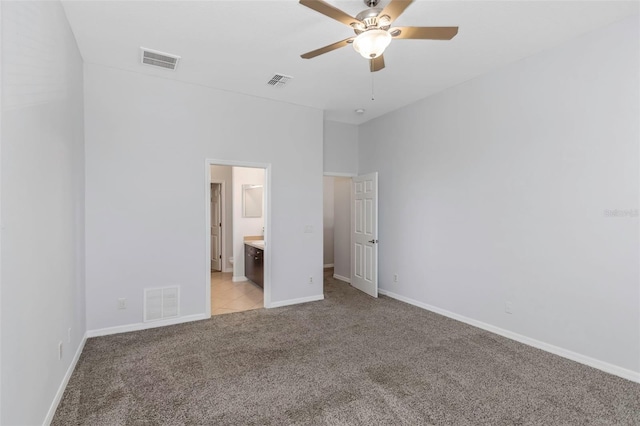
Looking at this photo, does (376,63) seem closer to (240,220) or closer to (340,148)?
(340,148)

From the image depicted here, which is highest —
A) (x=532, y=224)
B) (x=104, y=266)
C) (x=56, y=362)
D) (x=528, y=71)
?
(x=528, y=71)

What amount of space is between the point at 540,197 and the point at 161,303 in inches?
176

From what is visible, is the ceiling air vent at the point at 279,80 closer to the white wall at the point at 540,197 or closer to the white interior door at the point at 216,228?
the white wall at the point at 540,197

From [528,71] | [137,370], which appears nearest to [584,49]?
[528,71]

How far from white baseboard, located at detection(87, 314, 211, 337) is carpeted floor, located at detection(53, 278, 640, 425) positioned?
0.39 feet

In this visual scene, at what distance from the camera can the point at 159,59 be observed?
337 cm

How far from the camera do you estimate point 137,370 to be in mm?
2744

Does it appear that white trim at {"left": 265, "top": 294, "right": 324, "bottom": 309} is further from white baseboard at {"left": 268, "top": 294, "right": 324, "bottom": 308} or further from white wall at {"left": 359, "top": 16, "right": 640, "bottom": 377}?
white wall at {"left": 359, "top": 16, "right": 640, "bottom": 377}

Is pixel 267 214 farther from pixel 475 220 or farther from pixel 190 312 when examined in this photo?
pixel 475 220

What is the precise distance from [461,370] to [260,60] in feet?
12.1

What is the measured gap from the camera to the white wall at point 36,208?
1510 mm

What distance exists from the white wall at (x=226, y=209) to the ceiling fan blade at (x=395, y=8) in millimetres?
5023

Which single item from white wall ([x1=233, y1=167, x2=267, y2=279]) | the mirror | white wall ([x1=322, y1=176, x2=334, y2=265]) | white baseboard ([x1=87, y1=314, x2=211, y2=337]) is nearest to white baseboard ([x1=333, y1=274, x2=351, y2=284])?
white wall ([x1=322, y1=176, x2=334, y2=265])

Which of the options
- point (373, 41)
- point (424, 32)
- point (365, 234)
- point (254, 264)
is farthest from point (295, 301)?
point (424, 32)
